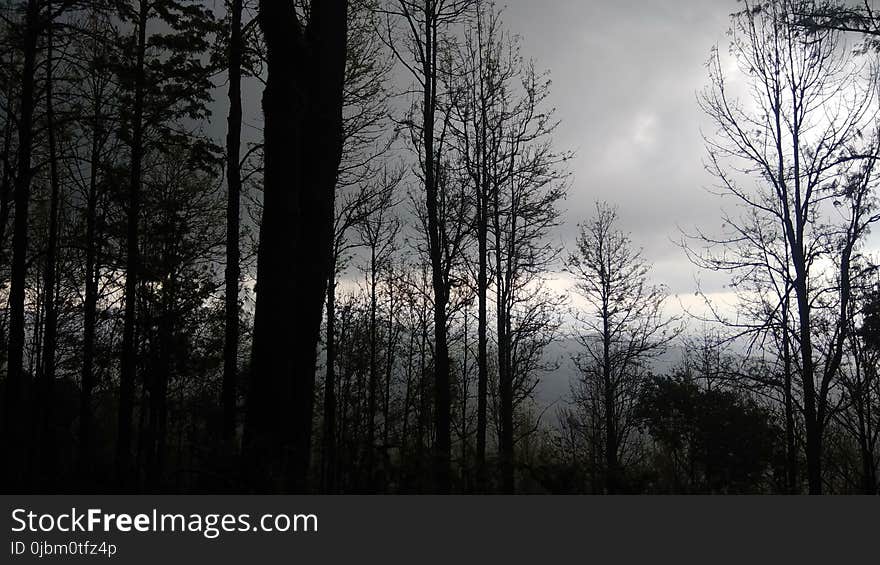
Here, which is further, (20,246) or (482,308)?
(482,308)

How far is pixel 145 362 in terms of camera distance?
16.3 metres

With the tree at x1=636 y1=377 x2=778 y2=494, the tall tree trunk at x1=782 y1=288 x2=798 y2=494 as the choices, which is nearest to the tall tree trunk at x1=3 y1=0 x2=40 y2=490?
the tall tree trunk at x1=782 y1=288 x2=798 y2=494

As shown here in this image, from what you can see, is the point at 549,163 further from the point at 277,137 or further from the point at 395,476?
the point at 395,476

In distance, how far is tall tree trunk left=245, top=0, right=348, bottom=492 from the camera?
5344 mm

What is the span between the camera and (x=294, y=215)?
565cm

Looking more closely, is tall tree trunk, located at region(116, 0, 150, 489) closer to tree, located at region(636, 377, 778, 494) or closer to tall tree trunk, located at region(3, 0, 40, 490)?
tall tree trunk, located at region(3, 0, 40, 490)

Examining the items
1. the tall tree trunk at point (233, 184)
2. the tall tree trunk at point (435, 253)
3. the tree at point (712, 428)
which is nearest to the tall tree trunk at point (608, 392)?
the tree at point (712, 428)

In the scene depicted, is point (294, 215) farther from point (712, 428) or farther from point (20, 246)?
point (712, 428)

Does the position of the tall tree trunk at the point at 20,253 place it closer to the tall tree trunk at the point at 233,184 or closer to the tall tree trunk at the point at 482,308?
the tall tree trunk at the point at 233,184

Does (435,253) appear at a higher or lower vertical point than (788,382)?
higher

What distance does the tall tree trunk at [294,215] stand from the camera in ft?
17.5

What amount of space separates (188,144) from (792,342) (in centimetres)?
1732

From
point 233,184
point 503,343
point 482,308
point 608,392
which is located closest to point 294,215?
point 233,184

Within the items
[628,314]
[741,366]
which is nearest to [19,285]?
[741,366]
